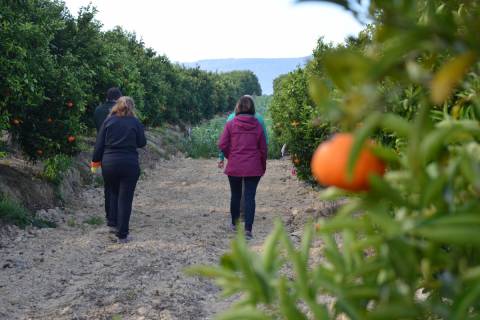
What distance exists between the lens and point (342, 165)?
2.45ft

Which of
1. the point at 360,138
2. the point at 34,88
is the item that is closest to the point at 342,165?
the point at 360,138

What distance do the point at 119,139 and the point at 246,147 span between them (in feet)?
4.45

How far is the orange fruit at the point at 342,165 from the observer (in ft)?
2.47

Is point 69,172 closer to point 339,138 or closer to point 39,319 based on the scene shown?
point 39,319

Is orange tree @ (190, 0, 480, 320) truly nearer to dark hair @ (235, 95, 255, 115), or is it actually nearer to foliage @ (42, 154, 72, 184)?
dark hair @ (235, 95, 255, 115)

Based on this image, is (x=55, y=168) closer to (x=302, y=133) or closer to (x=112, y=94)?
(x=112, y=94)

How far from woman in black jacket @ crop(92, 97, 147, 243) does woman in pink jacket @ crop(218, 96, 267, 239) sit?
970mm

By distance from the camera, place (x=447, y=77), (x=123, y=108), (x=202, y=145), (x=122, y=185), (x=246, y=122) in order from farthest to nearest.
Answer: (x=202, y=145)
(x=246, y=122)
(x=122, y=185)
(x=123, y=108)
(x=447, y=77)

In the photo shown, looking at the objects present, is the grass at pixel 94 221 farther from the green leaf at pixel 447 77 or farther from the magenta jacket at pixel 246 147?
the green leaf at pixel 447 77

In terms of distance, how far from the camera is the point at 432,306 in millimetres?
838

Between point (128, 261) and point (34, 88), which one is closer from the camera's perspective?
point (128, 261)

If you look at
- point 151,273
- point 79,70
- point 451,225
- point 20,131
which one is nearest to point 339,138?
point 451,225

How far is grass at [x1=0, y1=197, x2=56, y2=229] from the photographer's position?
642 cm

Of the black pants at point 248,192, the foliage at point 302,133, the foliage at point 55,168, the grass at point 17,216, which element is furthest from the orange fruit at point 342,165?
the foliage at point 55,168
